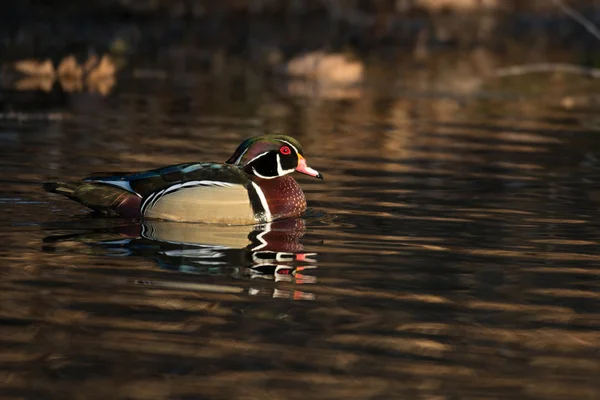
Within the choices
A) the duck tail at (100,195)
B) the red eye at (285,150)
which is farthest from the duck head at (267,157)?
the duck tail at (100,195)

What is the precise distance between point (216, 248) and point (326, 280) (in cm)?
137

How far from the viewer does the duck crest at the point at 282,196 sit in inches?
524

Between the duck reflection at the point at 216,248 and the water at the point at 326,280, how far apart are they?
0.09 ft

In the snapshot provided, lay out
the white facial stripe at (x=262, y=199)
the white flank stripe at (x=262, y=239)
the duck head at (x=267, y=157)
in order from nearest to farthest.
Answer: the white flank stripe at (x=262, y=239), the white facial stripe at (x=262, y=199), the duck head at (x=267, y=157)

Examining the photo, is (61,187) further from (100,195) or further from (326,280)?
(326,280)

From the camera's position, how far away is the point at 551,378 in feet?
27.3

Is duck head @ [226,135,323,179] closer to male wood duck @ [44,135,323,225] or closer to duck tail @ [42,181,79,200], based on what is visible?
male wood duck @ [44,135,323,225]

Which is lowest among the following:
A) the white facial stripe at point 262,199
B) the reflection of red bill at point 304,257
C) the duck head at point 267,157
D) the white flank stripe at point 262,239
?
the white flank stripe at point 262,239

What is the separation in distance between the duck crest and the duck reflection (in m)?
0.09

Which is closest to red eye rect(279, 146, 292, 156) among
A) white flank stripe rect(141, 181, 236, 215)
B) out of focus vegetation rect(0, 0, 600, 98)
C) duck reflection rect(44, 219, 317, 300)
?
duck reflection rect(44, 219, 317, 300)

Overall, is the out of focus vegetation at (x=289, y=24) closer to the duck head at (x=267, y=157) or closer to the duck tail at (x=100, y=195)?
the duck head at (x=267, y=157)

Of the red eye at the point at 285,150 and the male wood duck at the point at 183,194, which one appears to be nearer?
the male wood duck at the point at 183,194

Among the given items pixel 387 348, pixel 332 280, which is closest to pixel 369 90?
pixel 332 280

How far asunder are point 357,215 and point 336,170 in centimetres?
349
